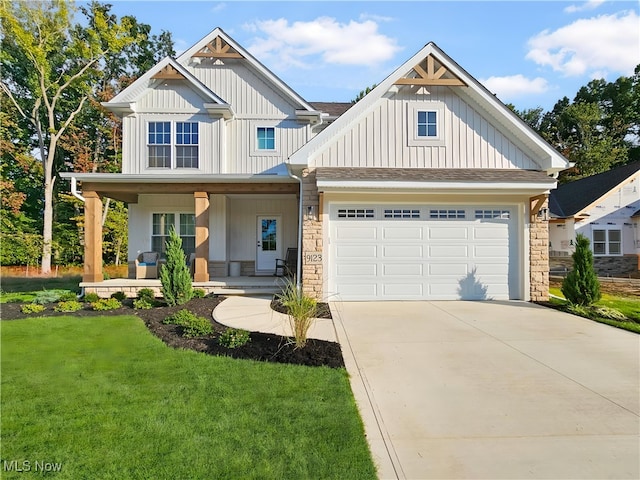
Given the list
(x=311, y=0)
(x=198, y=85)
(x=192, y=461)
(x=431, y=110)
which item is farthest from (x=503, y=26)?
(x=192, y=461)

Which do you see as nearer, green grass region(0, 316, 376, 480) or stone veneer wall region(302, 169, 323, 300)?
green grass region(0, 316, 376, 480)

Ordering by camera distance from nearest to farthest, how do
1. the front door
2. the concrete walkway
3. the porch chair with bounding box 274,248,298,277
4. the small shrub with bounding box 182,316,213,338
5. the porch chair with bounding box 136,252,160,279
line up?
1. the small shrub with bounding box 182,316,213,338
2. the concrete walkway
3. the porch chair with bounding box 136,252,160,279
4. the porch chair with bounding box 274,248,298,277
5. the front door

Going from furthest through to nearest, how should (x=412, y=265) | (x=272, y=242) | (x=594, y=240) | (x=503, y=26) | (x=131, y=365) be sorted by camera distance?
(x=594, y=240) < (x=272, y=242) < (x=412, y=265) < (x=503, y=26) < (x=131, y=365)

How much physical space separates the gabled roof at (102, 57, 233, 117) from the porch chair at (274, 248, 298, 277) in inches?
209

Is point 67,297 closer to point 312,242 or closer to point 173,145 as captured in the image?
point 173,145

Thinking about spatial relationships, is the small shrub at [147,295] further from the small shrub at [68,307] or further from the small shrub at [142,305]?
the small shrub at [68,307]

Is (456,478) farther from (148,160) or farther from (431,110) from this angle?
(148,160)

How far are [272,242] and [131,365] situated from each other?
937cm

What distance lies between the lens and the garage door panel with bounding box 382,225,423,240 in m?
9.97

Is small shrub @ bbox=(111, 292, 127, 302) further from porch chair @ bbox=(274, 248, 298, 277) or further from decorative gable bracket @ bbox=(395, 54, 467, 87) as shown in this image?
decorative gable bracket @ bbox=(395, 54, 467, 87)

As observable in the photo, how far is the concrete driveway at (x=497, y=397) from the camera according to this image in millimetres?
2982

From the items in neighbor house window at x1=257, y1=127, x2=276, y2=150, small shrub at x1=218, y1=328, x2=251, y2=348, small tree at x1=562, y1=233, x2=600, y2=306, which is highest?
neighbor house window at x1=257, y1=127, x2=276, y2=150

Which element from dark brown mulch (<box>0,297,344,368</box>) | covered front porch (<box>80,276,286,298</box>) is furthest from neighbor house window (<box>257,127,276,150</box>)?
dark brown mulch (<box>0,297,344,368</box>)

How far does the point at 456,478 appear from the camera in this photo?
277 centimetres
